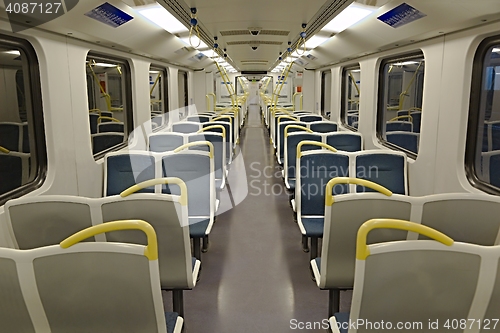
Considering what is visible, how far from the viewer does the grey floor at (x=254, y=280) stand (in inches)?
114

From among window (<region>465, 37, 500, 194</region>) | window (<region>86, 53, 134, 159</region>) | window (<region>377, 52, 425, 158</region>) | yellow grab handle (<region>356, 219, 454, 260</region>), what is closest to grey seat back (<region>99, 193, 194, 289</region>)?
yellow grab handle (<region>356, 219, 454, 260</region>)

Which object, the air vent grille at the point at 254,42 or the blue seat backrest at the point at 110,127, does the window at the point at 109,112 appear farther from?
the air vent grille at the point at 254,42

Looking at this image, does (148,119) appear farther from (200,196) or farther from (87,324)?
(87,324)

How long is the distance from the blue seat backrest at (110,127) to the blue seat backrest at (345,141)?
9.80ft

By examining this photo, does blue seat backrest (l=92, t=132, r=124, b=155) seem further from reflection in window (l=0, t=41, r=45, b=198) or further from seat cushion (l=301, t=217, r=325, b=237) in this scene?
seat cushion (l=301, t=217, r=325, b=237)

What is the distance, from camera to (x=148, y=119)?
6.55m

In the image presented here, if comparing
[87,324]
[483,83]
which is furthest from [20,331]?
[483,83]

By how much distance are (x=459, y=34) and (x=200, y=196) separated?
2544 mm

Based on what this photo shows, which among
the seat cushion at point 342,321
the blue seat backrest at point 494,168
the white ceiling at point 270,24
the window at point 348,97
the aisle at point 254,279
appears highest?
the white ceiling at point 270,24

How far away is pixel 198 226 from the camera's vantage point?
3396 mm

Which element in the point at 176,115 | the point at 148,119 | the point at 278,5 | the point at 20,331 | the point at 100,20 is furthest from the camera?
the point at 176,115

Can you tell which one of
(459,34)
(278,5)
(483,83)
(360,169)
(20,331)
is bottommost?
(20,331)

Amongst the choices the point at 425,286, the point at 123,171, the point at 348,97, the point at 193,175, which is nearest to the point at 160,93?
the point at 348,97

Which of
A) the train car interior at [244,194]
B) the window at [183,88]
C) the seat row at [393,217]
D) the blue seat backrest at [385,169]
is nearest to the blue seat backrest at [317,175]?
the train car interior at [244,194]
